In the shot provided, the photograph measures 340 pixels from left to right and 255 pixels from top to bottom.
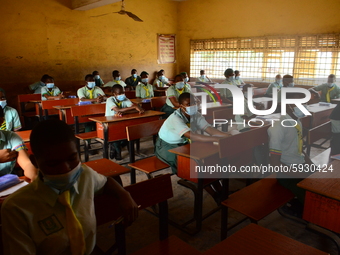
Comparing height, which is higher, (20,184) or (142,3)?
(142,3)

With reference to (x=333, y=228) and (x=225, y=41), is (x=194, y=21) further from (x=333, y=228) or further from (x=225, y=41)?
(x=333, y=228)

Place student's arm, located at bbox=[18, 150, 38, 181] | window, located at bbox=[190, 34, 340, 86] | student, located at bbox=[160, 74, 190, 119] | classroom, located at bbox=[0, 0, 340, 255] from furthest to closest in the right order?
window, located at bbox=[190, 34, 340, 86]
student, located at bbox=[160, 74, 190, 119]
student's arm, located at bbox=[18, 150, 38, 181]
classroom, located at bbox=[0, 0, 340, 255]

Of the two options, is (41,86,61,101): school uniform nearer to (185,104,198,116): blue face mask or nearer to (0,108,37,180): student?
(185,104,198,116): blue face mask

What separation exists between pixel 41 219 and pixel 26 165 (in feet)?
3.30

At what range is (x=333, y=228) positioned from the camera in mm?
1710

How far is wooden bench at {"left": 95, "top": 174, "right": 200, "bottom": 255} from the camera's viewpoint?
140 cm

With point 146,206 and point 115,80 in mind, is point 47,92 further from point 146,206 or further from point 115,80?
point 146,206

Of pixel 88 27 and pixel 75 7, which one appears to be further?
pixel 88 27

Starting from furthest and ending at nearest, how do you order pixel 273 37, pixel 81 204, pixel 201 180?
pixel 273 37, pixel 201 180, pixel 81 204

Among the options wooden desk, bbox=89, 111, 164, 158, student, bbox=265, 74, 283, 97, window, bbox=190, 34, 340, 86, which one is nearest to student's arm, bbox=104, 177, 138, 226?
wooden desk, bbox=89, 111, 164, 158

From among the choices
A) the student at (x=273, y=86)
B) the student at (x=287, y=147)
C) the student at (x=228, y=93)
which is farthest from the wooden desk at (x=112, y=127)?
the student at (x=273, y=86)

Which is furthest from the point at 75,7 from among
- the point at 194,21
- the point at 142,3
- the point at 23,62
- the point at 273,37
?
the point at 273,37

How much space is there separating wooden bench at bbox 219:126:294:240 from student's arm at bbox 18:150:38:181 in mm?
1267

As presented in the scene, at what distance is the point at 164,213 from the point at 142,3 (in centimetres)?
898
